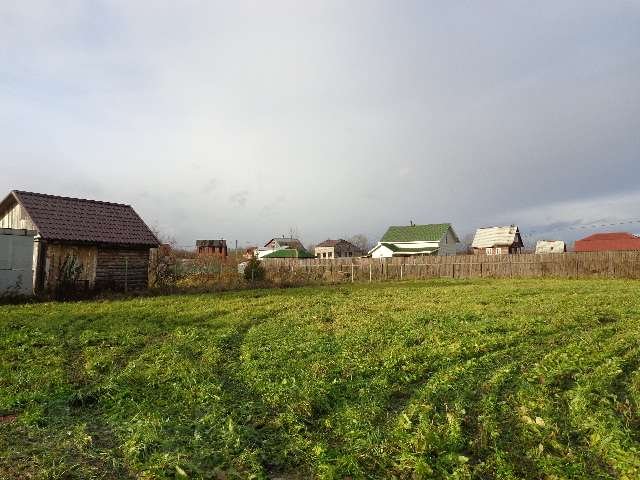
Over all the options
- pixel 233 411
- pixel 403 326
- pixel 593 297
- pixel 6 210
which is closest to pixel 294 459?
pixel 233 411

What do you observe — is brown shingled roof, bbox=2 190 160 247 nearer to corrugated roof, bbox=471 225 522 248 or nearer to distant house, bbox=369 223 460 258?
distant house, bbox=369 223 460 258

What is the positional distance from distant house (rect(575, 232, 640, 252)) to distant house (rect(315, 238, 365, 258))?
32.3 m

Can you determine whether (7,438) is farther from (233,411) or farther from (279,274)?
(279,274)

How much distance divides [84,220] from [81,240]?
1745 mm

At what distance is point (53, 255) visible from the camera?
1991 cm

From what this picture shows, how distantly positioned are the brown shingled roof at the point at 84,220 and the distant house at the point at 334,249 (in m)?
46.3

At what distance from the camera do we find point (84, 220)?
71.3 ft

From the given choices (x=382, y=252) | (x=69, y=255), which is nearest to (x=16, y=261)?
(x=69, y=255)

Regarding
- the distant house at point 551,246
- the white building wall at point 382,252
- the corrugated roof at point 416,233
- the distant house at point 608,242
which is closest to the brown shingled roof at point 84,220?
the white building wall at point 382,252

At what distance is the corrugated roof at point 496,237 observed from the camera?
163 feet

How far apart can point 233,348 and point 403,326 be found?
12.6 ft

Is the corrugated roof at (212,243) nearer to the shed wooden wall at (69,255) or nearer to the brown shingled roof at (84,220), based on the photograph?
the brown shingled roof at (84,220)

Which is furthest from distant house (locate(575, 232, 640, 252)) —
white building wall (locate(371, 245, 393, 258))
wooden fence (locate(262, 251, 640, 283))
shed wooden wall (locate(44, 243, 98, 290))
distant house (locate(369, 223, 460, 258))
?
shed wooden wall (locate(44, 243, 98, 290))

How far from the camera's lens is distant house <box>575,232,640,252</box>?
55219 millimetres
